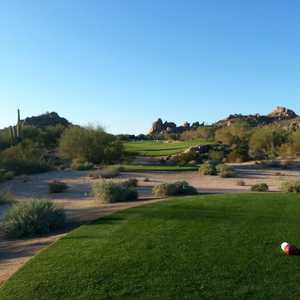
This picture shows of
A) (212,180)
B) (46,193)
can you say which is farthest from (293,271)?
(212,180)

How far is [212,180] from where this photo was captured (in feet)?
106

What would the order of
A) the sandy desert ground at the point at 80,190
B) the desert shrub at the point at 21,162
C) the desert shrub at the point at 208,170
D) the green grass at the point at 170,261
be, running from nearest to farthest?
the green grass at the point at 170,261 → the sandy desert ground at the point at 80,190 → the desert shrub at the point at 208,170 → the desert shrub at the point at 21,162

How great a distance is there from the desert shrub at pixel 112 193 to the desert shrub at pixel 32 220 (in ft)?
17.8

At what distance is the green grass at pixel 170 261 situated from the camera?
22.6ft

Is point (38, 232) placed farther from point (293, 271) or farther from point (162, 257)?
point (293, 271)

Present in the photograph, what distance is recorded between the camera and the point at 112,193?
19188 millimetres

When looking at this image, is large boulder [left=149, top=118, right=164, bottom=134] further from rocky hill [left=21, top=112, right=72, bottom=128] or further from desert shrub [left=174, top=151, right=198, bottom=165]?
desert shrub [left=174, top=151, right=198, bottom=165]

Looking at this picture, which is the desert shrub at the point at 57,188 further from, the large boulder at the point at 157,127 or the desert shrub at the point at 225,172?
the large boulder at the point at 157,127

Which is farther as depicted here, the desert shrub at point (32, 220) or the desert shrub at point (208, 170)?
the desert shrub at point (208, 170)

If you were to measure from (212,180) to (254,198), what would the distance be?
16.5m

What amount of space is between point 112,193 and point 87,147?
1291 inches

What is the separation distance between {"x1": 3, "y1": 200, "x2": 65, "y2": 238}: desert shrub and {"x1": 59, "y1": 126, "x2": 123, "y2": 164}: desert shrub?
122ft

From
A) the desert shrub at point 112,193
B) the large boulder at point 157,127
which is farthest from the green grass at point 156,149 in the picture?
the large boulder at point 157,127

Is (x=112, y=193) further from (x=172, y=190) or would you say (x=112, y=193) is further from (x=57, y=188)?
(x=57, y=188)
